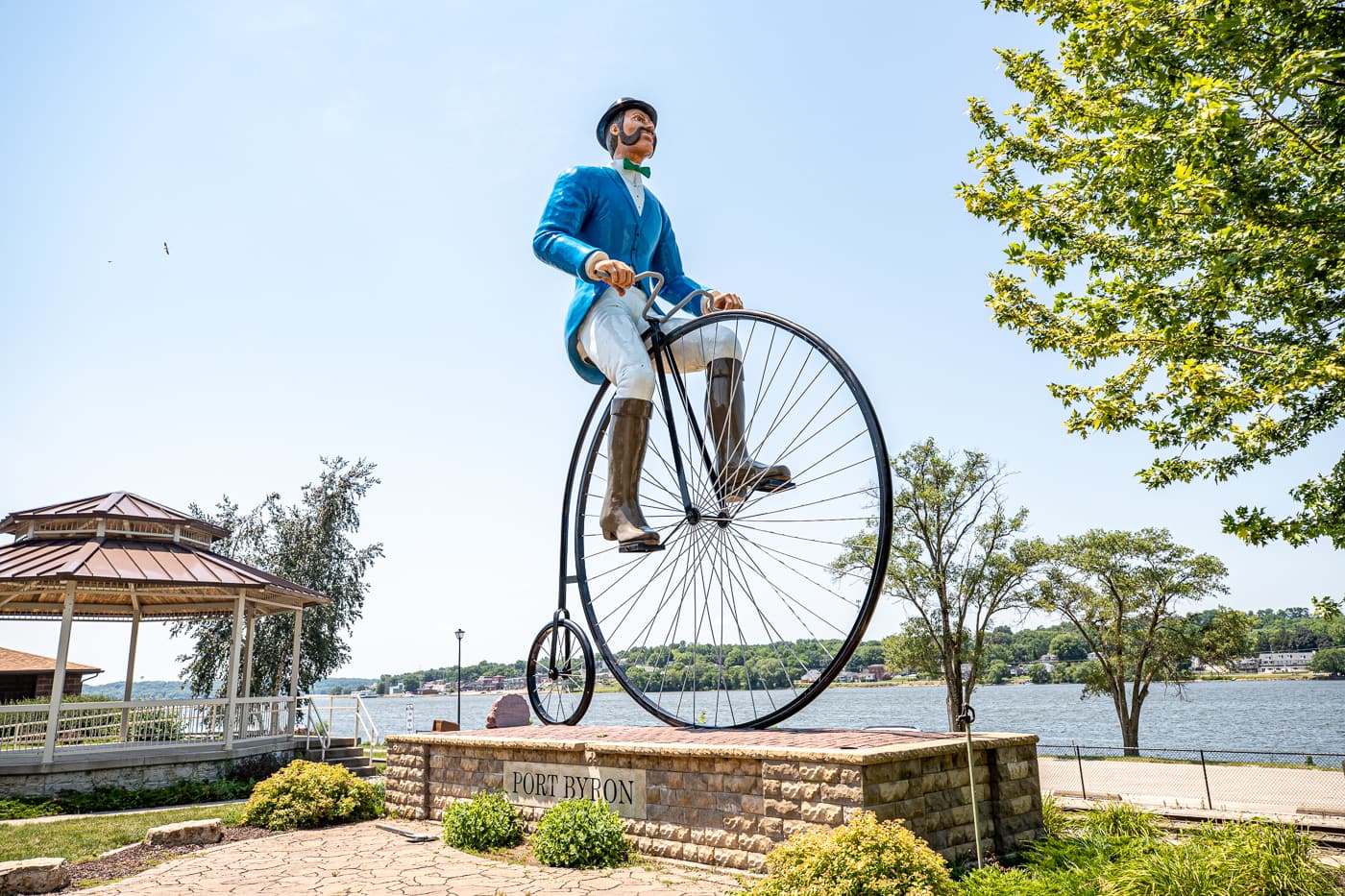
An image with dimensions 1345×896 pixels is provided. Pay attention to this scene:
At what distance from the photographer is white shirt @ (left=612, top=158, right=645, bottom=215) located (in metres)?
8.58

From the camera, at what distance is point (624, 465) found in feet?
25.0

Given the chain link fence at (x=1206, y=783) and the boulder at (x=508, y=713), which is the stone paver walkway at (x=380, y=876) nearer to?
the boulder at (x=508, y=713)

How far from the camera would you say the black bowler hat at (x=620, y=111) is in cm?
846

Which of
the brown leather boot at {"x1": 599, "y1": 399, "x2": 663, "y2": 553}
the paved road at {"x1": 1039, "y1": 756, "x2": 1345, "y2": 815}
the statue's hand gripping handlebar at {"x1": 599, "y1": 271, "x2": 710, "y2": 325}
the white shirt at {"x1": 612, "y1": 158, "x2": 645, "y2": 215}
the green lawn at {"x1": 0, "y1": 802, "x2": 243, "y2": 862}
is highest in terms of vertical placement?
the white shirt at {"x1": 612, "y1": 158, "x2": 645, "y2": 215}

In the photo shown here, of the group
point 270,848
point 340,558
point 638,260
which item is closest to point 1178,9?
point 638,260

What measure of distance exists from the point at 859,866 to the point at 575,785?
3.62 metres

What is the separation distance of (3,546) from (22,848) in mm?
9442

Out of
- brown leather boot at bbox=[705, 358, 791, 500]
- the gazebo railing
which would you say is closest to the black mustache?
brown leather boot at bbox=[705, 358, 791, 500]

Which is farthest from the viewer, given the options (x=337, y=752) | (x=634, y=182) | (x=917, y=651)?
(x=917, y=651)

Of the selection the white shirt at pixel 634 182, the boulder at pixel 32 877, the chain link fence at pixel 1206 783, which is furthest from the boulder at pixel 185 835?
the chain link fence at pixel 1206 783

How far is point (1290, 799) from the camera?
46.4 ft

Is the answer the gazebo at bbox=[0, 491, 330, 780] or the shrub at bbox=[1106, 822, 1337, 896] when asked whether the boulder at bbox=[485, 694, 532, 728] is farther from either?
the shrub at bbox=[1106, 822, 1337, 896]

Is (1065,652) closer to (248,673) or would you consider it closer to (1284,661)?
(248,673)

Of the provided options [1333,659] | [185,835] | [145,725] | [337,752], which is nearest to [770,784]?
[185,835]
